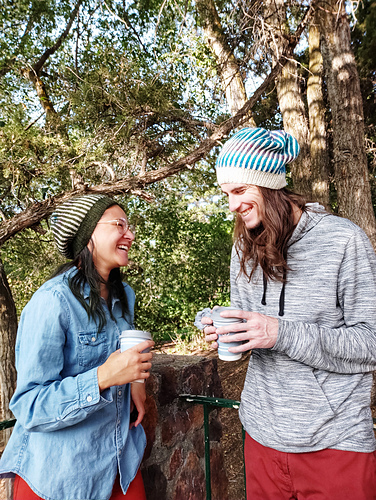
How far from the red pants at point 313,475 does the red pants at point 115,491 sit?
53 cm

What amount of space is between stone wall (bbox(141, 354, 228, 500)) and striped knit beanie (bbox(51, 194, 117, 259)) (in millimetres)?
928

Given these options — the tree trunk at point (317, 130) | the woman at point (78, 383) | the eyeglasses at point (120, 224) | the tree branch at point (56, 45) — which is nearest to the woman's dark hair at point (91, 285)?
the woman at point (78, 383)

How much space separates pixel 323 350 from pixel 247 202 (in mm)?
628

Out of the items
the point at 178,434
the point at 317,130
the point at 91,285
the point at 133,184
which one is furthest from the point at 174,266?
the point at 91,285

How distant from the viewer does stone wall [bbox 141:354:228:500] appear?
84.3 inches

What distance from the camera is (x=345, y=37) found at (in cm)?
582

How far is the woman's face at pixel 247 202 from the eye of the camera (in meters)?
1.54

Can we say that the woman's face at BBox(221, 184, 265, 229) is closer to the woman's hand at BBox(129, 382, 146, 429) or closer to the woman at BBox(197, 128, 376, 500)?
the woman at BBox(197, 128, 376, 500)

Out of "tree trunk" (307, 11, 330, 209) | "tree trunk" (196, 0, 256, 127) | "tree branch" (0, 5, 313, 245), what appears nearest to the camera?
"tree branch" (0, 5, 313, 245)

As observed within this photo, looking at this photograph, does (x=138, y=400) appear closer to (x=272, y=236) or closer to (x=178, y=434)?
(x=178, y=434)

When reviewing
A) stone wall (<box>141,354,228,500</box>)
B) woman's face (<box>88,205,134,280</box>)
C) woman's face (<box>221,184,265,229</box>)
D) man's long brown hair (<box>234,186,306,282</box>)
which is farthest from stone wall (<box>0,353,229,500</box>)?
woman's face (<box>221,184,265,229</box>)

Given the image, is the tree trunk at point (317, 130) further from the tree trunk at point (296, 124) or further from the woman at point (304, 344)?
the woman at point (304, 344)

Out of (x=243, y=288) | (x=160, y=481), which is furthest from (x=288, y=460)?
(x=160, y=481)

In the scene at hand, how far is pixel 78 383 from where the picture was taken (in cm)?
138
